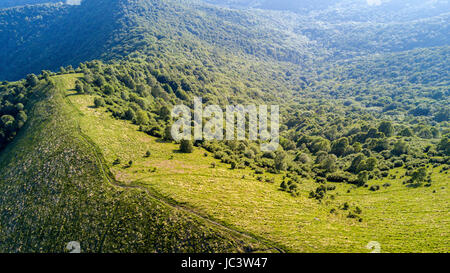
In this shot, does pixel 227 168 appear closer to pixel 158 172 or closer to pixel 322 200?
pixel 158 172

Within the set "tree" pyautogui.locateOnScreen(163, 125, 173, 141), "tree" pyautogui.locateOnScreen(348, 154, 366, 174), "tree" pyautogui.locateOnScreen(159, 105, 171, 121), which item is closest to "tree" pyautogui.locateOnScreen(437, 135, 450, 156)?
"tree" pyautogui.locateOnScreen(348, 154, 366, 174)

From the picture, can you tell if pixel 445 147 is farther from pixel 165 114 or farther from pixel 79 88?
pixel 79 88

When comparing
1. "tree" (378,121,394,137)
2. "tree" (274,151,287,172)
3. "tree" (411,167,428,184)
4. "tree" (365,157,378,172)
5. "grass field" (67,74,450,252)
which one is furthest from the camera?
"tree" (378,121,394,137)

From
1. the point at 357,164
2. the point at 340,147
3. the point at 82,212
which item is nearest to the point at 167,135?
the point at 82,212

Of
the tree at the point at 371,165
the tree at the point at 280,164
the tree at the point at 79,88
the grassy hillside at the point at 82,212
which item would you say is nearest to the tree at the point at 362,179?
the tree at the point at 371,165

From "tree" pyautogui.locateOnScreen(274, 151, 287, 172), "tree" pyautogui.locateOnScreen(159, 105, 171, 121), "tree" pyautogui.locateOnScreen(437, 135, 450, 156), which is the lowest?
"tree" pyautogui.locateOnScreen(274, 151, 287, 172)

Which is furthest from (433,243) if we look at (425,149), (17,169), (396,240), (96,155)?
(17,169)

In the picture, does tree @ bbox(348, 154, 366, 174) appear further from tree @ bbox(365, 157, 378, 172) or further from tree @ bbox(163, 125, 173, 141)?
tree @ bbox(163, 125, 173, 141)
